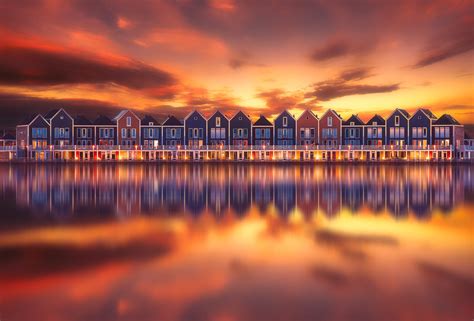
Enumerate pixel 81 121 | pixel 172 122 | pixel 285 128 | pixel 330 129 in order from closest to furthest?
pixel 330 129 < pixel 285 128 < pixel 172 122 < pixel 81 121

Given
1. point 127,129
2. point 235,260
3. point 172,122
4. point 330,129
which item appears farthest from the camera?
point 172,122

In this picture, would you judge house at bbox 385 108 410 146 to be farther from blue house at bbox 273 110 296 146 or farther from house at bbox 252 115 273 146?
house at bbox 252 115 273 146

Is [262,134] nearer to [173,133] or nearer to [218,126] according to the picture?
[218,126]

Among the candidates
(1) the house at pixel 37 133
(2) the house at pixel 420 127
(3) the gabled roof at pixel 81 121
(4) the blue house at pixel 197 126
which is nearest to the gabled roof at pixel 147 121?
(4) the blue house at pixel 197 126

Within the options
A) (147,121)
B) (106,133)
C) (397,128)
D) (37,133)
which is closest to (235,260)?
(147,121)

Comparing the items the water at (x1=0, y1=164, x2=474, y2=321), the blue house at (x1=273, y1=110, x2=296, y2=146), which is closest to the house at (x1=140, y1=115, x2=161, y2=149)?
the blue house at (x1=273, y1=110, x2=296, y2=146)

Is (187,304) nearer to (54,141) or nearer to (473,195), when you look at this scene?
(473,195)

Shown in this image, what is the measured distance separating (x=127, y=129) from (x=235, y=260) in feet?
219

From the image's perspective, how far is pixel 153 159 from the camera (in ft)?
241

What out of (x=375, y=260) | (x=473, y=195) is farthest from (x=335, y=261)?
(x=473, y=195)

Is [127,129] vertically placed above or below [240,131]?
above

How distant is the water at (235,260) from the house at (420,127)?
177 feet

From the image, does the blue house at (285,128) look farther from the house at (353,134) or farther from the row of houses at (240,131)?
the house at (353,134)

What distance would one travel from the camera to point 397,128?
72812mm
